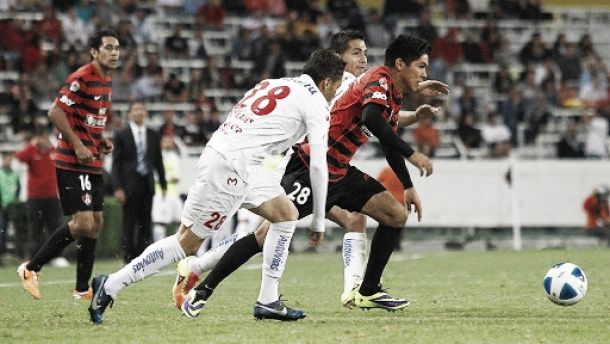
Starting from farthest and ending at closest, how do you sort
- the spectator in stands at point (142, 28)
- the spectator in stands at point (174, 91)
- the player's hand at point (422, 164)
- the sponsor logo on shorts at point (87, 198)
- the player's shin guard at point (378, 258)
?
1. the spectator in stands at point (142, 28)
2. the spectator in stands at point (174, 91)
3. the sponsor logo on shorts at point (87, 198)
4. the player's shin guard at point (378, 258)
5. the player's hand at point (422, 164)

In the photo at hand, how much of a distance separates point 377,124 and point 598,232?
52.9 ft

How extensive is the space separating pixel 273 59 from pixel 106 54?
14608 mm

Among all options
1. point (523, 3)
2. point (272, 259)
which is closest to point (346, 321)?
point (272, 259)

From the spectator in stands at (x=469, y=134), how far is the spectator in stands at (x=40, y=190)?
9654 millimetres

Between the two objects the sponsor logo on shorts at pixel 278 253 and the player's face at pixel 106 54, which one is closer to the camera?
the sponsor logo on shorts at pixel 278 253

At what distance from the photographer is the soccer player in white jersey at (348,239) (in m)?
10.9

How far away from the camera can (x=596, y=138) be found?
27.4 m

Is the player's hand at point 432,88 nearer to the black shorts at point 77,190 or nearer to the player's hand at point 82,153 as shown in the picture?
the player's hand at point 82,153

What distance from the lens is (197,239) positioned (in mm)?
9672

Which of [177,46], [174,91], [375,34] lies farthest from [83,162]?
[375,34]

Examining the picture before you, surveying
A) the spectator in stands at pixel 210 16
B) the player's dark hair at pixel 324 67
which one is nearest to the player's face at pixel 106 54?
the player's dark hair at pixel 324 67

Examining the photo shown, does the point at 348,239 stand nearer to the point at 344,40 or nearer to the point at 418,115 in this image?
the point at 418,115

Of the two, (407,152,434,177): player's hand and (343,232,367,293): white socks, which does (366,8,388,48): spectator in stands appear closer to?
(343,232,367,293): white socks

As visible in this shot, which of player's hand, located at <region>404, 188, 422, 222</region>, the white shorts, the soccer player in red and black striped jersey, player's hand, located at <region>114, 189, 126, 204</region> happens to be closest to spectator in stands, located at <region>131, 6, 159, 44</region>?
player's hand, located at <region>114, 189, 126, 204</region>
